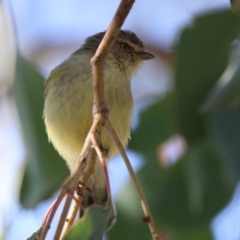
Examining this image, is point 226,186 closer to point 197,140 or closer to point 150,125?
point 197,140

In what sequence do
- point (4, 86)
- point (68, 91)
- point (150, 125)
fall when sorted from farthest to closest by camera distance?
1. point (4, 86)
2. point (68, 91)
3. point (150, 125)

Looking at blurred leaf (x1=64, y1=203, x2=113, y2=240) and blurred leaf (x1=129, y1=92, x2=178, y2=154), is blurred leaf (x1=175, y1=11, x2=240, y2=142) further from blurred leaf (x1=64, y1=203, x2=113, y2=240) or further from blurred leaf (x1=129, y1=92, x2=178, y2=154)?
blurred leaf (x1=64, y1=203, x2=113, y2=240)

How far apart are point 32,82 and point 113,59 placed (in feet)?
2.06

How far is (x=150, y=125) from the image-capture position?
1.57 m

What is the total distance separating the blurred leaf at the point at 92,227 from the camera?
1.01 metres

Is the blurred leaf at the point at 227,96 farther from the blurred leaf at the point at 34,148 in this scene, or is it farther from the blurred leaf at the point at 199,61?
the blurred leaf at the point at 34,148

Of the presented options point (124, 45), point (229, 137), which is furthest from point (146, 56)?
point (229, 137)

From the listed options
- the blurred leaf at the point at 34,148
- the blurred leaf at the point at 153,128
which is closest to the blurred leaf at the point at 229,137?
the blurred leaf at the point at 153,128

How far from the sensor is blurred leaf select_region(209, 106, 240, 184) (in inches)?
42.8

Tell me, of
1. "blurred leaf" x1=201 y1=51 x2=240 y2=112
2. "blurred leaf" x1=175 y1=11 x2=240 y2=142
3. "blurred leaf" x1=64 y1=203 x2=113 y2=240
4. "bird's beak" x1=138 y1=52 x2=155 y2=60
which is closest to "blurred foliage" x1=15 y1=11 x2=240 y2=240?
"blurred leaf" x1=175 y1=11 x2=240 y2=142

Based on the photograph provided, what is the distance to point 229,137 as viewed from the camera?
113 cm

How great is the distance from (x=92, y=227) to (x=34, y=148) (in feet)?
2.00

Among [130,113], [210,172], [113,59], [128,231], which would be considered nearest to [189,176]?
[210,172]

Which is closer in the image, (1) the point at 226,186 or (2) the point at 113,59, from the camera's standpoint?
(1) the point at 226,186
